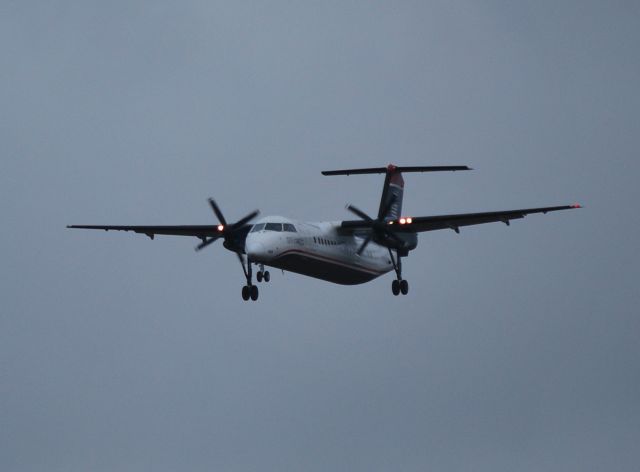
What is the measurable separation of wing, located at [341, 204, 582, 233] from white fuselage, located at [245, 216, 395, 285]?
1117 millimetres

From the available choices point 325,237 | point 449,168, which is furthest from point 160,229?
point 449,168

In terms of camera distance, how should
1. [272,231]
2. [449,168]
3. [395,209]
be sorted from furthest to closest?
[395,209] < [449,168] < [272,231]

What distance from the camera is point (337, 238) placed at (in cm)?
5409

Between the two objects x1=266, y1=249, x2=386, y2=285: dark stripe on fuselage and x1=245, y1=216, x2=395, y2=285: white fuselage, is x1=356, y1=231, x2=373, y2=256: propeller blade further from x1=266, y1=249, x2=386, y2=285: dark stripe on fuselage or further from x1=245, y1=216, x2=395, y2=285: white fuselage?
x1=266, y1=249, x2=386, y2=285: dark stripe on fuselage

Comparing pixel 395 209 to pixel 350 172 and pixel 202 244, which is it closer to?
pixel 350 172

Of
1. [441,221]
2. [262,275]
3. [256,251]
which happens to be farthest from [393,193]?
[256,251]

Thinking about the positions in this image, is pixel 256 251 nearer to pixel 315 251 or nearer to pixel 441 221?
pixel 315 251

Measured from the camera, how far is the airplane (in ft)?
164

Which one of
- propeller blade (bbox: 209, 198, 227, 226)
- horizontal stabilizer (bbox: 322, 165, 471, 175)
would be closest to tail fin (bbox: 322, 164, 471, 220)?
horizontal stabilizer (bbox: 322, 165, 471, 175)

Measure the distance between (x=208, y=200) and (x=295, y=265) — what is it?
4.37 m

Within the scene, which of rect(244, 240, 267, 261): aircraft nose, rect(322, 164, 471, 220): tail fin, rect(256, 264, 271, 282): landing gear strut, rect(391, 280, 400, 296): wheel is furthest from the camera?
rect(391, 280, 400, 296): wheel

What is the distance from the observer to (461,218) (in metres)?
52.9

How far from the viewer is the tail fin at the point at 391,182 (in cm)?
5431

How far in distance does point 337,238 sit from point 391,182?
6.17 metres
